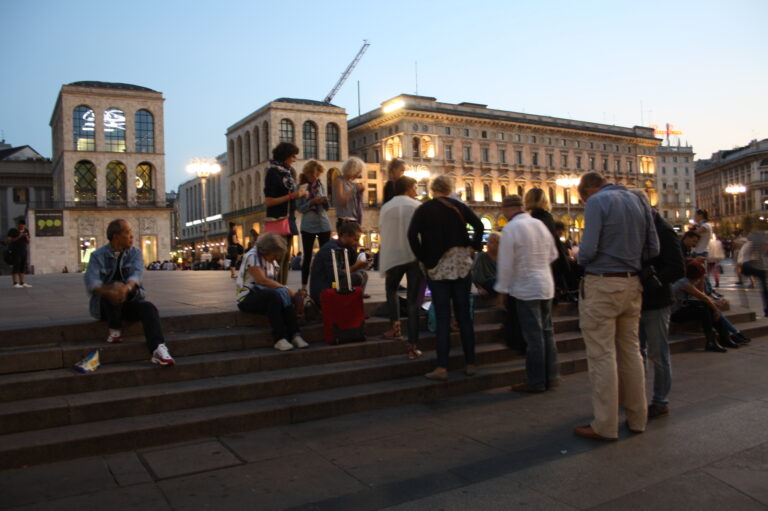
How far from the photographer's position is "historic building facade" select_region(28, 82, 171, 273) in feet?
171

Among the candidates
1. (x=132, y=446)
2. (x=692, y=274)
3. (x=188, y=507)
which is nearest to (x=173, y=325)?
(x=132, y=446)

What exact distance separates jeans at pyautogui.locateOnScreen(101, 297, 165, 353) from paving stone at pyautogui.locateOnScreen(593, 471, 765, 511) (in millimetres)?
3798

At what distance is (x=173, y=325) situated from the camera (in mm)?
5922

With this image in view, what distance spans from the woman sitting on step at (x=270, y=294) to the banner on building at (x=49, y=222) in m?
51.9

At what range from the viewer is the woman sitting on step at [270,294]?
5.88 metres

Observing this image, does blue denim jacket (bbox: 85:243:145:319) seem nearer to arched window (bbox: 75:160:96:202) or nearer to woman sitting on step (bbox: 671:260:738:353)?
woman sitting on step (bbox: 671:260:738:353)

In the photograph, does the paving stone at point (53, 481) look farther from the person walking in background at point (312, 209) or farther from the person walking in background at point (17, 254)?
the person walking in background at point (17, 254)

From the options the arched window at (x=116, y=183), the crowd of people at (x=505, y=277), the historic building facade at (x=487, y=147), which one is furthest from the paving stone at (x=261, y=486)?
the historic building facade at (x=487, y=147)

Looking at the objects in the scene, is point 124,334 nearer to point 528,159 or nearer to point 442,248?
point 442,248

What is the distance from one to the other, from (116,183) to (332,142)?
75.0 feet

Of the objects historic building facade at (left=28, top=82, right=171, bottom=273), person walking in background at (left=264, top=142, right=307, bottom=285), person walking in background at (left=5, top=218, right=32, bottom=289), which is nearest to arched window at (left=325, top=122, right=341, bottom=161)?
historic building facade at (left=28, top=82, right=171, bottom=273)

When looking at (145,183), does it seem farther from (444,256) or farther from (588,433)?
(588,433)

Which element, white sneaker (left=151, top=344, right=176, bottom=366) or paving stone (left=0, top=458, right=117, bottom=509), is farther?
white sneaker (left=151, top=344, right=176, bottom=366)

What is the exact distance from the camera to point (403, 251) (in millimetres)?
6094
